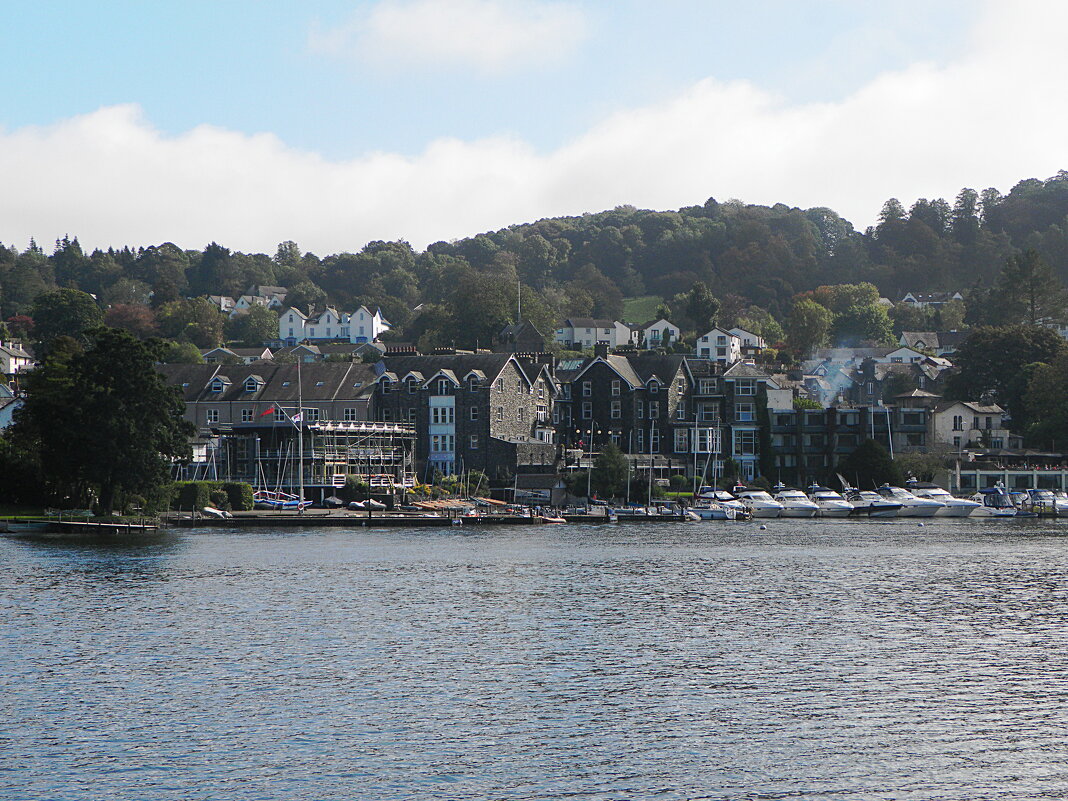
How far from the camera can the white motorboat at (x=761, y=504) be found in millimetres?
123312

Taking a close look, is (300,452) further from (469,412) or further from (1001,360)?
(1001,360)

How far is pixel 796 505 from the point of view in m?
124

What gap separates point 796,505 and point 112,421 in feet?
199

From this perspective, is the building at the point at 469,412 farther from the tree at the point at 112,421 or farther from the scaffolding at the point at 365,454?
the tree at the point at 112,421

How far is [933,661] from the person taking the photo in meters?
43.5

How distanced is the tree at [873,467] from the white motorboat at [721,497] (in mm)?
12861

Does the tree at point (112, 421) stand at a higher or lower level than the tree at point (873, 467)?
higher

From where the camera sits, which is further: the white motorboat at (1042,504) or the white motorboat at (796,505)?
the white motorboat at (1042,504)

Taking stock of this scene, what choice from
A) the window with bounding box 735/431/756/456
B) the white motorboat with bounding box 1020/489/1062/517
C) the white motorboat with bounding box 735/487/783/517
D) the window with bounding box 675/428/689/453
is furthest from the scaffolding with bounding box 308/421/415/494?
the white motorboat with bounding box 1020/489/1062/517

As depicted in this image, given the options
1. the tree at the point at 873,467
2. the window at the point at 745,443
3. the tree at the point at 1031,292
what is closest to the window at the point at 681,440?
the window at the point at 745,443

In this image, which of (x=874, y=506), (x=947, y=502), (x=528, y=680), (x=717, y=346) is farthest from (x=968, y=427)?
(x=528, y=680)

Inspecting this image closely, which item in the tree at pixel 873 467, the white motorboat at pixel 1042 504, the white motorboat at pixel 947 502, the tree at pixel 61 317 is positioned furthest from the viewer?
the tree at pixel 61 317

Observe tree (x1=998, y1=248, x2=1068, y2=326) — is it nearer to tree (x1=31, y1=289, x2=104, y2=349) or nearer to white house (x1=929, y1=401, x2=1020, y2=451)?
white house (x1=929, y1=401, x2=1020, y2=451)

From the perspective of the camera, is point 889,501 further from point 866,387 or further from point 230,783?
point 230,783
